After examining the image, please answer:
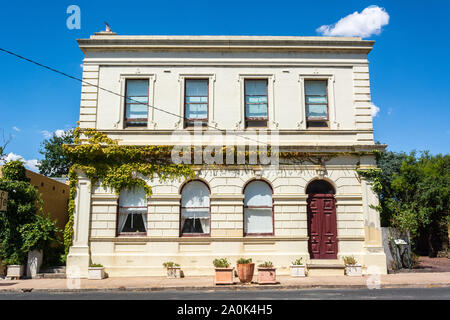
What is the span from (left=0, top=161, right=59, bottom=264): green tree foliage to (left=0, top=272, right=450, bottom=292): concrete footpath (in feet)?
4.08

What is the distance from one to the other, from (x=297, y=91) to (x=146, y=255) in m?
8.95

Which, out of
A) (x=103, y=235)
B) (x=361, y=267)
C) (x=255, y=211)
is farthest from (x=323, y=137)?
(x=103, y=235)

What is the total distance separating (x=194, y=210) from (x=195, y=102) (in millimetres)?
4458

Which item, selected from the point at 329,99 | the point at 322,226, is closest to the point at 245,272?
the point at 322,226

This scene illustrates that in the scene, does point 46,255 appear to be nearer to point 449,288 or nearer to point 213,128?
point 213,128

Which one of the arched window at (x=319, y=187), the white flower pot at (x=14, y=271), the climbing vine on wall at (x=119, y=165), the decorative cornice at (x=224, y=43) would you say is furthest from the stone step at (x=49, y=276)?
the arched window at (x=319, y=187)

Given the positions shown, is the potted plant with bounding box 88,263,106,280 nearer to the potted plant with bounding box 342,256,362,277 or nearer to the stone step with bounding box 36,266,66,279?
the stone step with bounding box 36,266,66,279

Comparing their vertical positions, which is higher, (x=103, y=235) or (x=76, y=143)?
(x=76, y=143)

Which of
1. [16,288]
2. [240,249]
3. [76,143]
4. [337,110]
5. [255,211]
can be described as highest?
[337,110]

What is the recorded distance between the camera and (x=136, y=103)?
53.4ft

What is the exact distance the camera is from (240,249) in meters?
15.1

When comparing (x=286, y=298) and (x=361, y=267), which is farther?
(x=361, y=267)

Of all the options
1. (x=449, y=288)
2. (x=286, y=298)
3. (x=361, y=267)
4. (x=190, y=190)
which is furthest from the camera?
(x=190, y=190)

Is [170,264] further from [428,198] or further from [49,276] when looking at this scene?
[428,198]
